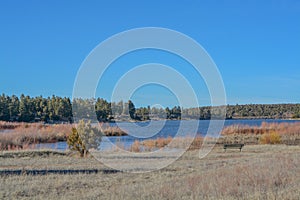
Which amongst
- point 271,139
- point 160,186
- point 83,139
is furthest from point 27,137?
point 160,186

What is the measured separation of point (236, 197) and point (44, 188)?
215 inches

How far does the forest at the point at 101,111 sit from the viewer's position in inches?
1636

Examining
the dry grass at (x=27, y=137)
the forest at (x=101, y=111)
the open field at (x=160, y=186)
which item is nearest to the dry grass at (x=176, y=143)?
the forest at (x=101, y=111)

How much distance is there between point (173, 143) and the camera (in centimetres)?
3528

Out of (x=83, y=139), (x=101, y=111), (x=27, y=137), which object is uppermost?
(x=101, y=111)

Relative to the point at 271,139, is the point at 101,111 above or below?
above

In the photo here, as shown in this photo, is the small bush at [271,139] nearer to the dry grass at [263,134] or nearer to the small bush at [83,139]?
the dry grass at [263,134]

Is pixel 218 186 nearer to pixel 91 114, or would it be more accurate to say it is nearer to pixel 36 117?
pixel 91 114

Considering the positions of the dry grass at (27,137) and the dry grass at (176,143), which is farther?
the dry grass at (176,143)

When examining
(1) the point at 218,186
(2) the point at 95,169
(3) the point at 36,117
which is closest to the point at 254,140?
(2) the point at 95,169

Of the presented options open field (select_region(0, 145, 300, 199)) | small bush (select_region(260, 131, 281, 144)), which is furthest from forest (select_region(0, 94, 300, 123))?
open field (select_region(0, 145, 300, 199))

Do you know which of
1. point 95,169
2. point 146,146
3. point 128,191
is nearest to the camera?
point 128,191

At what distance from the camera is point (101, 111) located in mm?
62750

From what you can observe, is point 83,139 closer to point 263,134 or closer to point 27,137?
point 27,137
